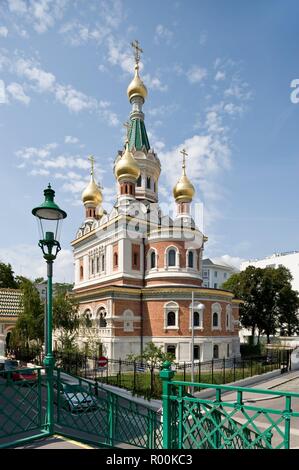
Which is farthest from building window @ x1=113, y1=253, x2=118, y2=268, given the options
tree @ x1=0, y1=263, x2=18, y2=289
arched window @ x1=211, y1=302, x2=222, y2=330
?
tree @ x1=0, y1=263, x2=18, y2=289

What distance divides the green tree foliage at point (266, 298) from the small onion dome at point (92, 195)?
1918 centimetres

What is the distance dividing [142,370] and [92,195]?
19.4m

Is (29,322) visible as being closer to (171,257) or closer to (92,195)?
(171,257)

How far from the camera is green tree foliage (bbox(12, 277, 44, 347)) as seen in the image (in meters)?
24.1

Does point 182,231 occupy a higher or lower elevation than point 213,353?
higher

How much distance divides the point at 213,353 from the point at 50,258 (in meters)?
22.1

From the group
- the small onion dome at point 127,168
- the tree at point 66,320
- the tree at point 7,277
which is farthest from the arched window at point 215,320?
the tree at point 7,277

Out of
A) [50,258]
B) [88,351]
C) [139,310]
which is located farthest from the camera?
[139,310]

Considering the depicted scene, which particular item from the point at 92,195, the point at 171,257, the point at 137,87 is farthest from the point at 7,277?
the point at 137,87

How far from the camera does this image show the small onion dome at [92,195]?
1391 inches

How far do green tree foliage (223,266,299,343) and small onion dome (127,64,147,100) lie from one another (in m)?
23.2

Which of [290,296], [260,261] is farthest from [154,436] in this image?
[260,261]
